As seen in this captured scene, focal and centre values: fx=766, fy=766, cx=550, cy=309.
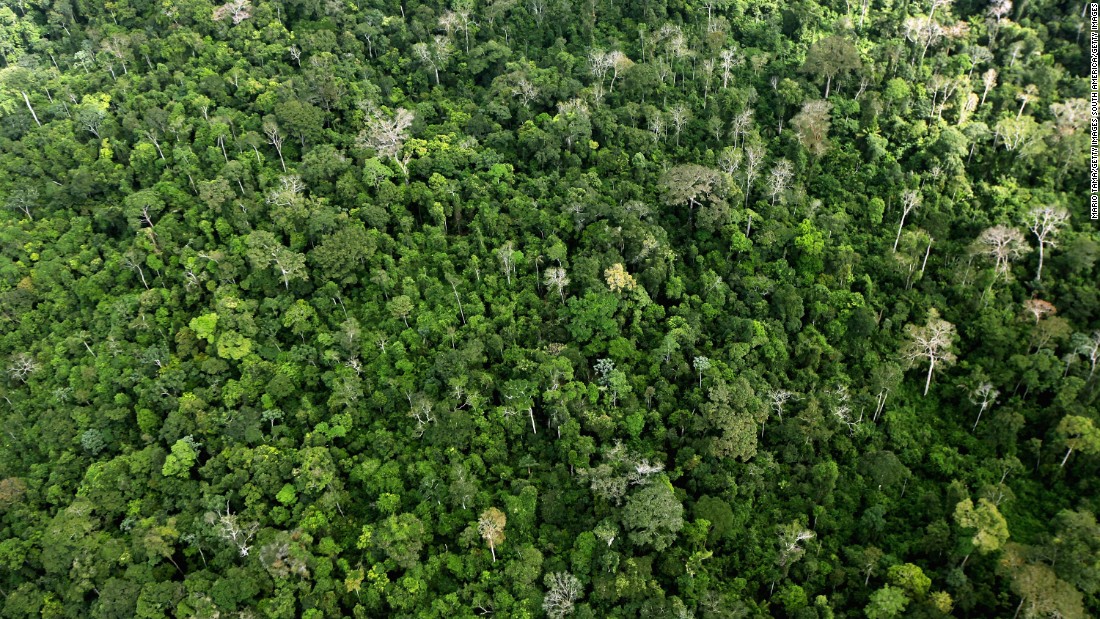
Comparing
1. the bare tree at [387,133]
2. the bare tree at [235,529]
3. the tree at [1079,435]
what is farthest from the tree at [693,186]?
the bare tree at [235,529]

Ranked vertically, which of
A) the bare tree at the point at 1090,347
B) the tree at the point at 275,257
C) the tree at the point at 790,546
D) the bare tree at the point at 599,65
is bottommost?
the tree at the point at 790,546

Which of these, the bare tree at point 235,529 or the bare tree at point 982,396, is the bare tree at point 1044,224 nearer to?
the bare tree at point 982,396

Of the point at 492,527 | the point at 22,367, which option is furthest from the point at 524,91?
the point at 22,367

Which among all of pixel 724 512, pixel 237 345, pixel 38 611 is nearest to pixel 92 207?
pixel 237 345

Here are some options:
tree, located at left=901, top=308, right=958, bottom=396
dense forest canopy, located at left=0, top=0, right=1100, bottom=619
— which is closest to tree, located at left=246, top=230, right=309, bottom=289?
dense forest canopy, located at left=0, top=0, right=1100, bottom=619

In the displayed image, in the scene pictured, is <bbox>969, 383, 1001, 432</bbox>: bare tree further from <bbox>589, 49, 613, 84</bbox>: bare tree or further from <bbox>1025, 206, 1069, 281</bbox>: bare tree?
<bbox>589, 49, 613, 84</bbox>: bare tree

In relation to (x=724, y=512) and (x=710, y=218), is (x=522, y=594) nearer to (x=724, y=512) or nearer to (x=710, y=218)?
(x=724, y=512)
